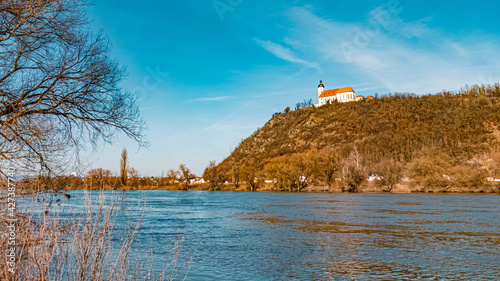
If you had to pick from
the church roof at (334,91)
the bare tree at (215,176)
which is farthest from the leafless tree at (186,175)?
the church roof at (334,91)

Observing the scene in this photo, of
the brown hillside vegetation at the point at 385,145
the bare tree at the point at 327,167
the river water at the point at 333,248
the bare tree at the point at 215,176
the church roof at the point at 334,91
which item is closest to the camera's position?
the river water at the point at 333,248

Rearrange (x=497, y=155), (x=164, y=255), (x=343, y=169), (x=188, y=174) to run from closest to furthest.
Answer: (x=164, y=255)
(x=497, y=155)
(x=343, y=169)
(x=188, y=174)

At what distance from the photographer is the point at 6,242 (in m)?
5.94

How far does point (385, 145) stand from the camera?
115 m

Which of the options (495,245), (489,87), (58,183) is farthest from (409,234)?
(489,87)

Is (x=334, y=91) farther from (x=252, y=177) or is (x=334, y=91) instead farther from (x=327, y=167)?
(x=327, y=167)

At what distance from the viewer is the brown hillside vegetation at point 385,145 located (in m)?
63.2

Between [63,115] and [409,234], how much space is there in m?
16.3

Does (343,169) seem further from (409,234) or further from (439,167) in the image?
(409,234)

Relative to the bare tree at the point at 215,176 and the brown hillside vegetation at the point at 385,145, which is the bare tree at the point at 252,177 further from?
the bare tree at the point at 215,176

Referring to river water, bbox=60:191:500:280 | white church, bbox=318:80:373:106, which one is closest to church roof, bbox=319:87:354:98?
white church, bbox=318:80:373:106

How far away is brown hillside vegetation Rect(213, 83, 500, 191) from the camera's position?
6321cm

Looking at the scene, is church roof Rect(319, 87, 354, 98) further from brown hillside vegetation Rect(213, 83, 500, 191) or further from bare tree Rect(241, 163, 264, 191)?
bare tree Rect(241, 163, 264, 191)

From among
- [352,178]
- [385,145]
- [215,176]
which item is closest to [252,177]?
[215,176]
